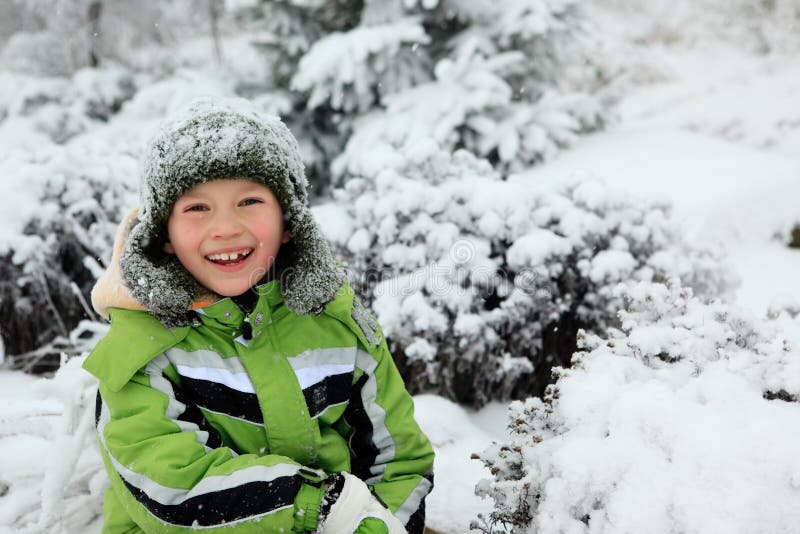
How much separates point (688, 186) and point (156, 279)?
442 cm

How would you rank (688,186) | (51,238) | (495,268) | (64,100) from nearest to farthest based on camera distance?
1. (495,268)
2. (51,238)
3. (688,186)
4. (64,100)

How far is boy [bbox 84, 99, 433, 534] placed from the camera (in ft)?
4.11

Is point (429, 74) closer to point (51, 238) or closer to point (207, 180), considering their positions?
point (51, 238)

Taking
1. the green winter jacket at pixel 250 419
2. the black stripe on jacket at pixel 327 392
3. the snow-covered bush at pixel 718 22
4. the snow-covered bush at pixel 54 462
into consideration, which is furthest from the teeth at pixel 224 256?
the snow-covered bush at pixel 718 22

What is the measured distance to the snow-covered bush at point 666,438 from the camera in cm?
98

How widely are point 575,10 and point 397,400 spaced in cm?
496

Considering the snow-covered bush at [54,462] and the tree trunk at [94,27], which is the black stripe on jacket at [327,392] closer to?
the snow-covered bush at [54,462]

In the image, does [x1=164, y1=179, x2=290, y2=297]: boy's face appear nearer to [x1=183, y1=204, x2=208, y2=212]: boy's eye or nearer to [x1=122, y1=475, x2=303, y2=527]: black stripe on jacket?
[x1=183, y1=204, x2=208, y2=212]: boy's eye

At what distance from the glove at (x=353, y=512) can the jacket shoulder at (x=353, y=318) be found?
384 millimetres

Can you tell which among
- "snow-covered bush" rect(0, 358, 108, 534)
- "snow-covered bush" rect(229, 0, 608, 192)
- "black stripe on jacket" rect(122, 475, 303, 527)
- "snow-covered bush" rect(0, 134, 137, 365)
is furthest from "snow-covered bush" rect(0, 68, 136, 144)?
"black stripe on jacket" rect(122, 475, 303, 527)

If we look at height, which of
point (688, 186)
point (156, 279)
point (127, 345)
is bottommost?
point (688, 186)

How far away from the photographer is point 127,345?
52.0 inches

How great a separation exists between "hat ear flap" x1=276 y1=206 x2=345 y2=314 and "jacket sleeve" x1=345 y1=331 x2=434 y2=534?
0.65ft

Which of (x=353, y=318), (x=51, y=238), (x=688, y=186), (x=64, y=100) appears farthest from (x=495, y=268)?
(x=64, y=100)
